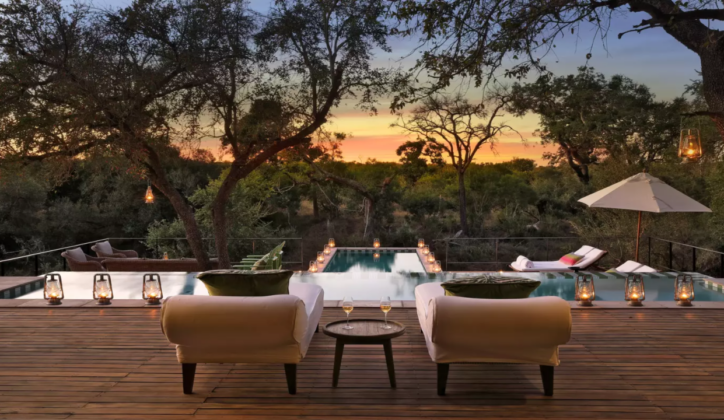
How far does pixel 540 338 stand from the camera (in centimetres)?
343

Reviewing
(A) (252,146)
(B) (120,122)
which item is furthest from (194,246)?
(B) (120,122)

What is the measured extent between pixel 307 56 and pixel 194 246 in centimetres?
455

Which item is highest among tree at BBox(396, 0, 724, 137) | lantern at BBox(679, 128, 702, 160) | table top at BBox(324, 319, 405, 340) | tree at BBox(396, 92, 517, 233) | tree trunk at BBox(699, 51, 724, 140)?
tree at BBox(396, 92, 517, 233)

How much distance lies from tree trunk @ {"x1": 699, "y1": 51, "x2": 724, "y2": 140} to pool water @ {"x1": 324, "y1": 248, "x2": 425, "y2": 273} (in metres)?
6.17

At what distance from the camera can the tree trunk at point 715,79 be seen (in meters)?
4.84

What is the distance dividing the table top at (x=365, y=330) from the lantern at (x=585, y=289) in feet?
8.76

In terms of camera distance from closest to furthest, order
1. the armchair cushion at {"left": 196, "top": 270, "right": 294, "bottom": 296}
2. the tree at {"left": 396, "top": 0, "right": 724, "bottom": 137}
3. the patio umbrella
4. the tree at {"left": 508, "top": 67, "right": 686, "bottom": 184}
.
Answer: the armchair cushion at {"left": 196, "top": 270, "right": 294, "bottom": 296}
the tree at {"left": 396, "top": 0, "right": 724, "bottom": 137}
the patio umbrella
the tree at {"left": 508, "top": 67, "right": 686, "bottom": 184}

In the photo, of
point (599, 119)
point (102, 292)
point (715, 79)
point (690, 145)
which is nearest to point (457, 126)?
point (599, 119)

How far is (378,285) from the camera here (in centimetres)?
816

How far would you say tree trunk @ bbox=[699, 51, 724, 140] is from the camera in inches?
191

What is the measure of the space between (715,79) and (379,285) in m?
4.82

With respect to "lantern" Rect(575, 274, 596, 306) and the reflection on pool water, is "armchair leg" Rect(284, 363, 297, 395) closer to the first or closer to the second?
"lantern" Rect(575, 274, 596, 306)

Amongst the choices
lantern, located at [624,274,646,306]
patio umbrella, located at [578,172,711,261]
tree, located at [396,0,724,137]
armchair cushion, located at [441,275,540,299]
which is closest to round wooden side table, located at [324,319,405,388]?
armchair cushion, located at [441,275,540,299]

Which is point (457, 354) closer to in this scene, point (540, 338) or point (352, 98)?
point (540, 338)
